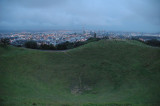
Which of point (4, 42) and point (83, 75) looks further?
point (4, 42)

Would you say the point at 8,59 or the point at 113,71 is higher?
the point at 8,59

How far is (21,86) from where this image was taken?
53.6 feet

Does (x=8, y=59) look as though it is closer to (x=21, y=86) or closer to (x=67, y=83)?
(x=21, y=86)

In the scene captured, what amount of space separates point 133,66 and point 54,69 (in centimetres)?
1313

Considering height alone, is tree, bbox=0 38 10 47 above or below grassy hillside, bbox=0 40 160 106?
above

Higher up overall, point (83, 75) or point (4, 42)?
point (4, 42)

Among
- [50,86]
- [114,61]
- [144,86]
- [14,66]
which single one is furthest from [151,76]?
[14,66]

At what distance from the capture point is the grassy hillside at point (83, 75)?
45.9 feet

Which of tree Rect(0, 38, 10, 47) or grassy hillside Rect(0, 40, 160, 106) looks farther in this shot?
tree Rect(0, 38, 10, 47)

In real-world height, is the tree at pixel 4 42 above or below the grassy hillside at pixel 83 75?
above

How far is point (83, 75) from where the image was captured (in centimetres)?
2081

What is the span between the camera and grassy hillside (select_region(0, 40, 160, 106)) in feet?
45.9

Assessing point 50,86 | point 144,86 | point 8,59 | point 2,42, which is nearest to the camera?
point 144,86

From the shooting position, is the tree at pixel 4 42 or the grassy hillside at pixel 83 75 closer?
the grassy hillside at pixel 83 75
